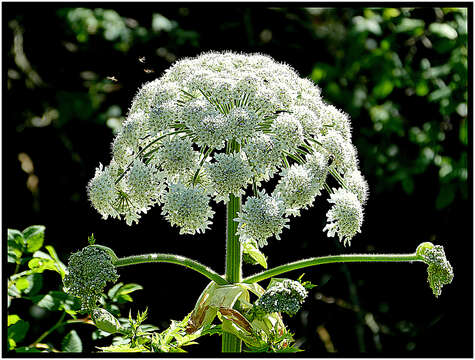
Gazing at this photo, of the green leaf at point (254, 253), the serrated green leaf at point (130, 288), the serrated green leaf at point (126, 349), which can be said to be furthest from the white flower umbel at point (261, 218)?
the serrated green leaf at point (130, 288)

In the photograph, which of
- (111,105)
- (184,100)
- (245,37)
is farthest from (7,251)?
(245,37)

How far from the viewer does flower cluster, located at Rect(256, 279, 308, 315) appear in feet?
5.30

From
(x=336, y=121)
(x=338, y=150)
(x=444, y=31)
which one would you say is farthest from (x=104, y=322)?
(x=444, y=31)

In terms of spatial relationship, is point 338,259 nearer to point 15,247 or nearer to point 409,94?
point 15,247

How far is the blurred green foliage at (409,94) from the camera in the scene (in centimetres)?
401

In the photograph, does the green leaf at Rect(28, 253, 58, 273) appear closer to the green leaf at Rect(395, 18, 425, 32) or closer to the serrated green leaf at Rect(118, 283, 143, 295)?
the serrated green leaf at Rect(118, 283, 143, 295)

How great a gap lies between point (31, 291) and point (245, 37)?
280 centimetres

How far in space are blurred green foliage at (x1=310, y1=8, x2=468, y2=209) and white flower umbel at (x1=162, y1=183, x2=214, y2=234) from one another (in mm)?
2615

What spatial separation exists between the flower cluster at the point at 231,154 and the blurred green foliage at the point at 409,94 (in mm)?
2322

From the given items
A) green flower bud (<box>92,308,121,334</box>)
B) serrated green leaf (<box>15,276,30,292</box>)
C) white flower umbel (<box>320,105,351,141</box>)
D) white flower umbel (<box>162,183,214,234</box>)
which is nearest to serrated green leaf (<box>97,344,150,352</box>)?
green flower bud (<box>92,308,121,334</box>)

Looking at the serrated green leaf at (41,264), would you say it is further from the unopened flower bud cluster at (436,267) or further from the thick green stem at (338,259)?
the unopened flower bud cluster at (436,267)

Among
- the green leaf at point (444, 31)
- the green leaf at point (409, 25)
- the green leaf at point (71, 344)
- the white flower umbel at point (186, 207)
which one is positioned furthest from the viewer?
the green leaf at point (409, 25)

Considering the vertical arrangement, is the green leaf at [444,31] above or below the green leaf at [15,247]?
above

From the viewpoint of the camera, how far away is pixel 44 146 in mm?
4430
